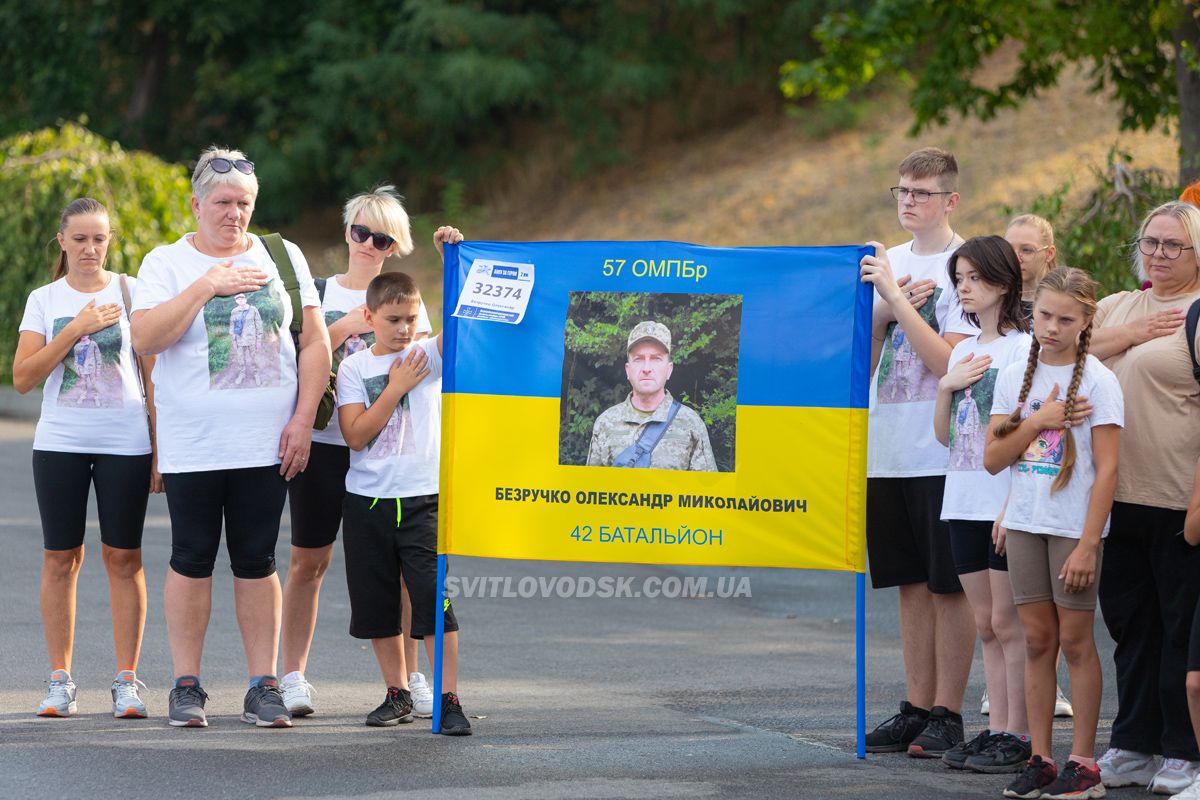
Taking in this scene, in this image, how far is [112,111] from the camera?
37.8 metres

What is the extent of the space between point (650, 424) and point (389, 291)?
118 cm

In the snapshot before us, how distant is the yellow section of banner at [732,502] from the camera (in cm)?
575

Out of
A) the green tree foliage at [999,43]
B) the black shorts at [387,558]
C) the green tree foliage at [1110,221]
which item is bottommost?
the black shorts at [387,558]

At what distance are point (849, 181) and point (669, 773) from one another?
22271 mm

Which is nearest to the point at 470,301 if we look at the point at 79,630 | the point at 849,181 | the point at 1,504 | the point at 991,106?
the point at 79,630

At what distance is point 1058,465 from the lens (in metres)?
5.18

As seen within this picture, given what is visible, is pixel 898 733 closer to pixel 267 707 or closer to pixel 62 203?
pixel 267 707

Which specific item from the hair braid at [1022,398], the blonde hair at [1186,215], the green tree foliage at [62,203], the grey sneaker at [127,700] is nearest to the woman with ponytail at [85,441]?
the grey sneaker at [127,700]

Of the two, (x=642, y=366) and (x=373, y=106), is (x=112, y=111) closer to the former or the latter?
(x=373, y=106)

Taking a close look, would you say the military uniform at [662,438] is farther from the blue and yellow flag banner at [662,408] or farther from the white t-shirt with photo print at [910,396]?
the white t-shirt with photo print at [910,396]

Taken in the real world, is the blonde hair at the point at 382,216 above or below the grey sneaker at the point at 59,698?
above

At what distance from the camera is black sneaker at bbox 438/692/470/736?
5.88 m

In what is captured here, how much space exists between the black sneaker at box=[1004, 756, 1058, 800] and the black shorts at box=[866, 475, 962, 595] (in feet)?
2.75

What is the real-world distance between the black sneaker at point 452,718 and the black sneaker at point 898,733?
151 cm
